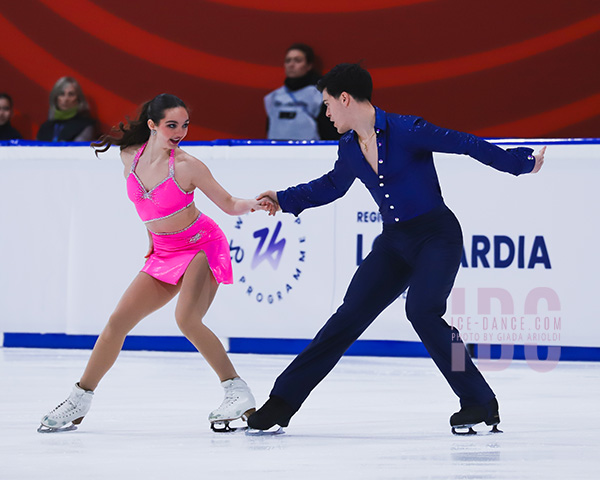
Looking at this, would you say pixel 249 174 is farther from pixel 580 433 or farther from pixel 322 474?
pixel 322 474

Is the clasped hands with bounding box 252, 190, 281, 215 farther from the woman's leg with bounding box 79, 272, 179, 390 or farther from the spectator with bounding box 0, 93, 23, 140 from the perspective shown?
the spectator with bounding box 0, 93, 23, 140

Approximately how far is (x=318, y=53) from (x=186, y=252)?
4798 millimetres

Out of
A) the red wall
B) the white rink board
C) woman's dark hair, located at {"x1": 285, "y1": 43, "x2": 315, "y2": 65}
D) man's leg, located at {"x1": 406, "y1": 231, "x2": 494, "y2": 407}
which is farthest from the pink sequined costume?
the red wall

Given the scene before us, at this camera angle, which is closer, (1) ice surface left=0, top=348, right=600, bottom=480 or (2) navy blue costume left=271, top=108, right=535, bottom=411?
(1) ice surface left=0, top=348, right=600, bottom=480

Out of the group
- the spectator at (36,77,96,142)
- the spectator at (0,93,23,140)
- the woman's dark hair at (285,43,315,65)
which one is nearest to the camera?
the woman's dark hair at (285,43,315,65)

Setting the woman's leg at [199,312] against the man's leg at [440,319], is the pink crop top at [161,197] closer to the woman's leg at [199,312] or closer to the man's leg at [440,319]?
the woman's leg at [199,312]

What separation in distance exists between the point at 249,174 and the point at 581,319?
7.43 ft

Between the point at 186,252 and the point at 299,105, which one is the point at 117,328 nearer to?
the point at 186,252

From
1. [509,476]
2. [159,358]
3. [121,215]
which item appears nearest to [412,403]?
[509,476]

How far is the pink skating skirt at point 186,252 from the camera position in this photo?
11.9ft

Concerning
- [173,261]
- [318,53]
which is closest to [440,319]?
[173,261]

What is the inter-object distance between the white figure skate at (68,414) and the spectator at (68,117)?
170 inches

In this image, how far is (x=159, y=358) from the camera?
5.95 metres

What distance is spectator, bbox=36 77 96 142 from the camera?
754 cm
